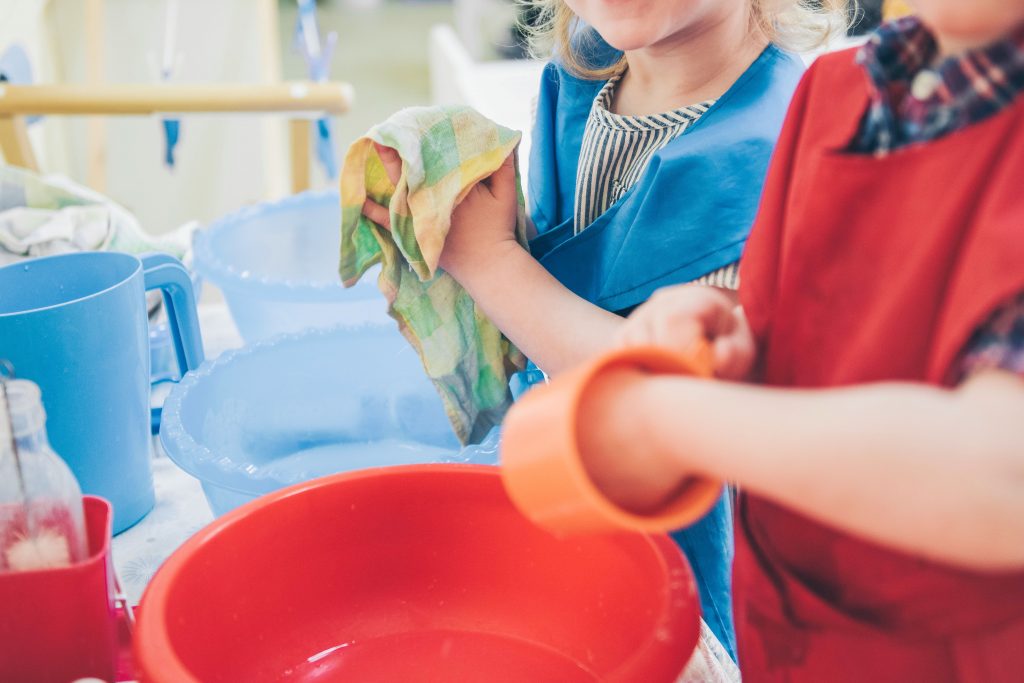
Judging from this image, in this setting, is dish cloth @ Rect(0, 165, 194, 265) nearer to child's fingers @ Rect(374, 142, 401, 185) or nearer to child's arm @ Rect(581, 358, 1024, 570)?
child's fingers @ Rect(374, 142, 401, 185)

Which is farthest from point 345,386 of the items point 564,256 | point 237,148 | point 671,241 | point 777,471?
point 237,148

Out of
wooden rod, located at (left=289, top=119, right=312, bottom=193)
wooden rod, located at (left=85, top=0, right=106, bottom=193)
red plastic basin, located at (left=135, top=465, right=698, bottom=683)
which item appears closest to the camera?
red plastic basin, located at (left=135, top=465, right=698, bottom=683)

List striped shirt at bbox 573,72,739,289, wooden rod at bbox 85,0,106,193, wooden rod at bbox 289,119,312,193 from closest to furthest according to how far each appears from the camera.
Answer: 1. striped shirt at bbox 573,72,739,289
2. wooden rod at bbox 289,119,312,193
3. wooden rod at bbox 85,0,106,193

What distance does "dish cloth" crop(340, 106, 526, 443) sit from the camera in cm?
62

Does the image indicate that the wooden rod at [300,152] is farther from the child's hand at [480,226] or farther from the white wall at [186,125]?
the white wall at [186,125]

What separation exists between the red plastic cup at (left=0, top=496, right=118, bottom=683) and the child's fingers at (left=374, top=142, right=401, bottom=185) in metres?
0.27

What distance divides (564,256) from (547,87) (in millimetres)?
195

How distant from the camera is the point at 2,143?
4.13ft

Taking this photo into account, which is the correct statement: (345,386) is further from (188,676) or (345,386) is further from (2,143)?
(2,143)

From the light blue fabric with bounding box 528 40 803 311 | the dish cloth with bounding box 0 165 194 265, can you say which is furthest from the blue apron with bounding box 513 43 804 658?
the dish cloth with bounding box 0 165 194 265

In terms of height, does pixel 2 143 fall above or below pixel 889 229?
below

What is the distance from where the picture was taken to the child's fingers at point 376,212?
639 millimetres

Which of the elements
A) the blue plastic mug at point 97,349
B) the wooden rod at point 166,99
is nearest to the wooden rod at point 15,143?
the wooden rod at point 166,99

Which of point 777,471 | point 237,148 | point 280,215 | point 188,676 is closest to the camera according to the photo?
point 777,471
